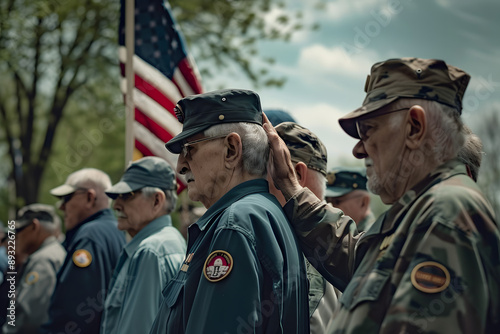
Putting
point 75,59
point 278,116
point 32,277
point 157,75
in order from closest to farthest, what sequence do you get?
point 278,116 → point 157,75 → point 32,277 → point 75,59

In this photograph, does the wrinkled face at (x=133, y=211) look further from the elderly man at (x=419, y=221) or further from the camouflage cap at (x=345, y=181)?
the elderly man at (x=419, y=221)

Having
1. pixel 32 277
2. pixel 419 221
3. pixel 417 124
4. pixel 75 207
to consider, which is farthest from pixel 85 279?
pixel 419 221

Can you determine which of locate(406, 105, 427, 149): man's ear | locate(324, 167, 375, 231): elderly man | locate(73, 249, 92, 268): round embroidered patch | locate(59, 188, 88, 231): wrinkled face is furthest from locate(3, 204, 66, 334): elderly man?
locate(406, 105, 427, 149): man's ear

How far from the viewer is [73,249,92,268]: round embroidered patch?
516cm

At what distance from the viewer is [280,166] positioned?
2926mm

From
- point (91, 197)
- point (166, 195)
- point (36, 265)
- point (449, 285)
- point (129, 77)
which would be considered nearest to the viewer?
point (449, 285)

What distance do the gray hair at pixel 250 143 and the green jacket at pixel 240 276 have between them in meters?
0.13

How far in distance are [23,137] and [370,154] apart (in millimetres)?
14556

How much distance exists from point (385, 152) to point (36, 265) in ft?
17.8

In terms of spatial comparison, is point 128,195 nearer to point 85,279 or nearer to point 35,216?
point 85,279

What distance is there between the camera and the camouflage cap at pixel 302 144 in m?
3.52

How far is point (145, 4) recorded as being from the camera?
646 centimetres

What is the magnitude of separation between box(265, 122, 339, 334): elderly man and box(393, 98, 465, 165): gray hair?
55.6 inches

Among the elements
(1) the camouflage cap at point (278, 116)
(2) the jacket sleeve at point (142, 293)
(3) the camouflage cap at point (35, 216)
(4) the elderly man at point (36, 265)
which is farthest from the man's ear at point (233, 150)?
(3) the camouflage cap at point (35, 216)
